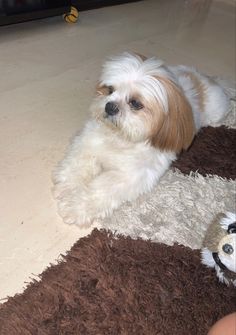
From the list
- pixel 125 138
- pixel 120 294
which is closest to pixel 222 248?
pixel 120 294

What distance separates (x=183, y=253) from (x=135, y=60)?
0.74m

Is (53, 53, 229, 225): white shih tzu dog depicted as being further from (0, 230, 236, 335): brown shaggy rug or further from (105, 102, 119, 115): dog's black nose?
(0, 230, 236, 335): brown shaggy rug

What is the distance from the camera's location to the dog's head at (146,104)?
4.76 feet

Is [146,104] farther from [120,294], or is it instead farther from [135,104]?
[120,294]

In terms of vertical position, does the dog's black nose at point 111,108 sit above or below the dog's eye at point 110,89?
below

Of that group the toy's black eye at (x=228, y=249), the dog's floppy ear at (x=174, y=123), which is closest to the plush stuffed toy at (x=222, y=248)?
the toy's black eye at (x=228, y=249)

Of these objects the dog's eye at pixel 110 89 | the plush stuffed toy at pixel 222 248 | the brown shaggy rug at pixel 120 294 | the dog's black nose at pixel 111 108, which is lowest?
the brown shaggy rug at pixel 120 294

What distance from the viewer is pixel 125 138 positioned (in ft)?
5.20

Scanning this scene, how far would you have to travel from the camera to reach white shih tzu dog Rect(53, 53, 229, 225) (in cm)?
147

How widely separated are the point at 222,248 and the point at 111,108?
24.7 inches

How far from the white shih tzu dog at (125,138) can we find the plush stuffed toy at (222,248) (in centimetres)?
33

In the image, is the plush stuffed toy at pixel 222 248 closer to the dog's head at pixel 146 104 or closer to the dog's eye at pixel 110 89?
the dog's head at pixel 146 104

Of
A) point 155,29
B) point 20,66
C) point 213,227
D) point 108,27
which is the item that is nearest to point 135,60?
point 213,227

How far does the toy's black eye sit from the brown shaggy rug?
235 mm
